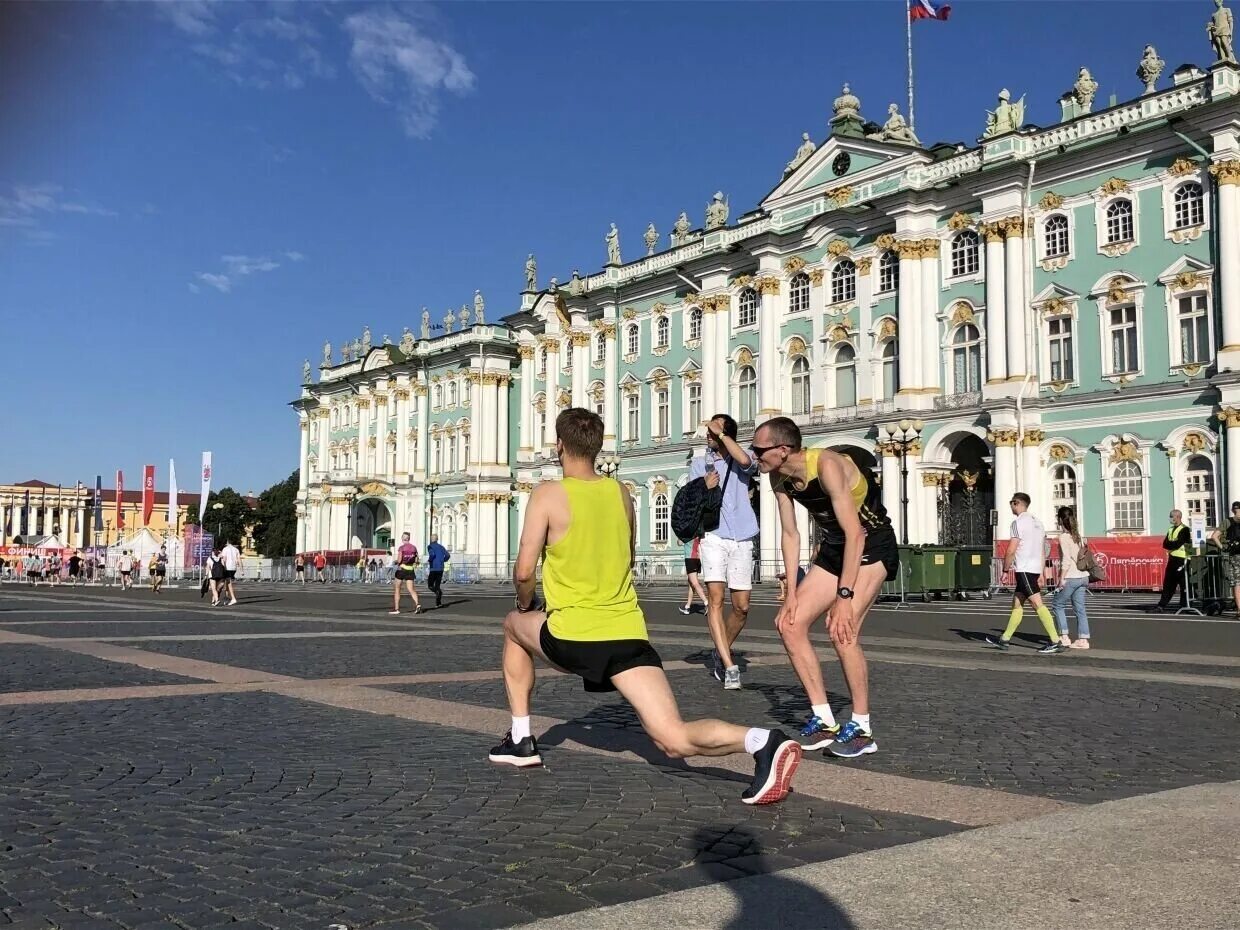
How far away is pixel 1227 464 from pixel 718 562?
89.7 feet

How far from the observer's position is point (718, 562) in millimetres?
10062

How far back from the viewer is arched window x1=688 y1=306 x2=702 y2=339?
5075cm

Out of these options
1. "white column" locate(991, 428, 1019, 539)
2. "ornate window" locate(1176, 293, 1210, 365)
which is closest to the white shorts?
"ornate window" locate(1176, 293, 1210, 365)

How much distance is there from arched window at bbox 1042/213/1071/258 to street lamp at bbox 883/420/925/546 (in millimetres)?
6707

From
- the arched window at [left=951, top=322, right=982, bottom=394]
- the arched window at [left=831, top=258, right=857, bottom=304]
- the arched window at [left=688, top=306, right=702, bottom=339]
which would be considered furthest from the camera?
the arched window at [left=688, top=306, right=702, bottom=339]

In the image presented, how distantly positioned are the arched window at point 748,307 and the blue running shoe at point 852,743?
4186 centimetres

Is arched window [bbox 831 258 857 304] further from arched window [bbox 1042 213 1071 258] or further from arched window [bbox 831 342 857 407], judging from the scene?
arched window [bbox 1042 213 1071 258]

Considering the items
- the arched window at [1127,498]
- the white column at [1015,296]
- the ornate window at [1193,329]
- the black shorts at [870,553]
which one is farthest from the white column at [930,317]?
the black shorts at [870,553]

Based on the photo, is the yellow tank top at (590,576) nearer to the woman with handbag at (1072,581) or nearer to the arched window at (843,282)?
the woman with handbag at (1072,581)

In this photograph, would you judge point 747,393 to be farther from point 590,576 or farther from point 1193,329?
point 590,576

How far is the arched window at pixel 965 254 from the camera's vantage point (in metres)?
39.4

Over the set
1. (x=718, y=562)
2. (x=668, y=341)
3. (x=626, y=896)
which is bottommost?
(x=626, y=896)

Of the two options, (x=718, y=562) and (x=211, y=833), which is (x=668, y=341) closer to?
(x=718, y=562)

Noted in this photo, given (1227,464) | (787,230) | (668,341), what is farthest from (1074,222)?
(668,341)
